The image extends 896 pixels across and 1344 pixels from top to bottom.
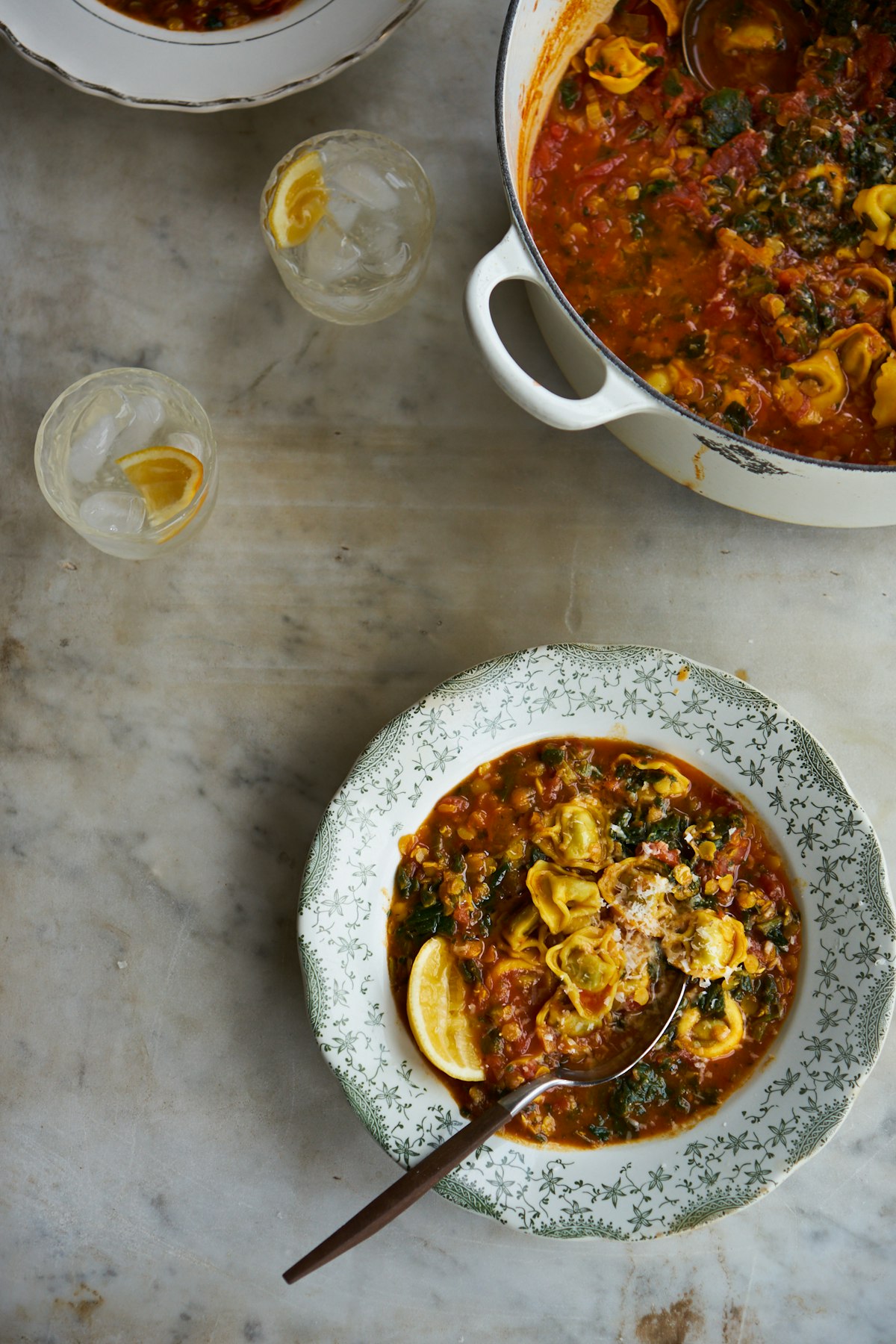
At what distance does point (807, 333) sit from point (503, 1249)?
188 cm

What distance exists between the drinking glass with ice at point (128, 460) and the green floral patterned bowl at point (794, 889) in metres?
0.64

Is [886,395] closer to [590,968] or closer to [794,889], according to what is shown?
[794,889]

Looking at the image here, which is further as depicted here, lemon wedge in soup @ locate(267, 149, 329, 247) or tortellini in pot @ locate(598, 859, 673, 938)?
lemon wedge in soup @ locate(267, 149, 329, 247)

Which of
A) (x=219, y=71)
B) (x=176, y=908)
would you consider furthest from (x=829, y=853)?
(x=219, y=71)

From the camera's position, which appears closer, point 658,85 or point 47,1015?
point 658,85

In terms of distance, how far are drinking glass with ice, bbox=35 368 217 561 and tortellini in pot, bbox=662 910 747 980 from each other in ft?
4.09

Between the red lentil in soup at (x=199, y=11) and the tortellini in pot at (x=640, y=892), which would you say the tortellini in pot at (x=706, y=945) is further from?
the red lentil in soup at (x=199, y=11)

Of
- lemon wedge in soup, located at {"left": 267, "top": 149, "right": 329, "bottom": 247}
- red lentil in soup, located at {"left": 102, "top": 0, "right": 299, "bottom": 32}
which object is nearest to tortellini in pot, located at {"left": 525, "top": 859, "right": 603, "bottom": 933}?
lemon wedge in soup, located at {"left": 267, "top": 149, "right": 329, "bottom": 247}

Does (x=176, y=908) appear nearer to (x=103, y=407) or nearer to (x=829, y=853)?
(x=103, y=407)

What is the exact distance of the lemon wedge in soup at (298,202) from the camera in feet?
7.01

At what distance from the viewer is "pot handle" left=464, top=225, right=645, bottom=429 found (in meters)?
1.61

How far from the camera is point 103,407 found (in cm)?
219

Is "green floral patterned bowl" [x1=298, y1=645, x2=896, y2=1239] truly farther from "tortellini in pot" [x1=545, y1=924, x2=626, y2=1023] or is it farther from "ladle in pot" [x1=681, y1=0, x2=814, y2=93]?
"ladle in pot" [x1=681, y1=0, x2=814, y2=93]

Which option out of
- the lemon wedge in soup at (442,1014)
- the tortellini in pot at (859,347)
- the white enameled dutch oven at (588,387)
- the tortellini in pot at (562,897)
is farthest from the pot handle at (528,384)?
the lemon wedge in soup at (442,1014)
